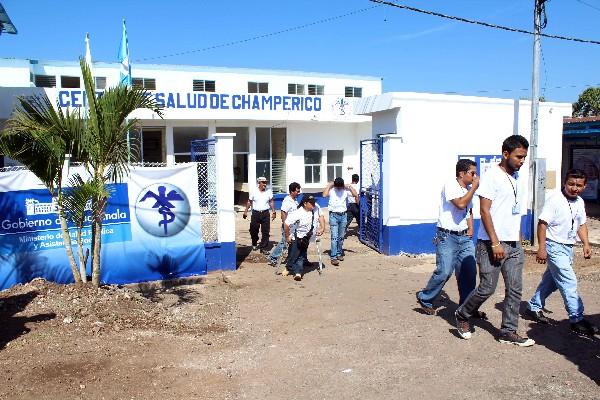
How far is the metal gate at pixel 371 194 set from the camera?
10484 mm

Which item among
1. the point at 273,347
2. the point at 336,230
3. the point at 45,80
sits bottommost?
the point at 273,347

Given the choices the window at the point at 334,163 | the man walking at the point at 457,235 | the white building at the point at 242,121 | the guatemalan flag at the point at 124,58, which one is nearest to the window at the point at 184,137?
the white building at the point at 242,121

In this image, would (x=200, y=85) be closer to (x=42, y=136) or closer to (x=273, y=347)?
(x=42, y=136)

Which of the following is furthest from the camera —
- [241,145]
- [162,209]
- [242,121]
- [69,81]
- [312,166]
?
[69,81]

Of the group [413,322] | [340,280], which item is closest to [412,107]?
[340,280]

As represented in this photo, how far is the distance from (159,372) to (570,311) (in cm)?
401

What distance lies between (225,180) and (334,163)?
44.5ft

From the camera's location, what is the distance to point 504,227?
195 inches

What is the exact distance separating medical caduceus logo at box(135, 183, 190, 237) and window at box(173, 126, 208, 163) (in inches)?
470

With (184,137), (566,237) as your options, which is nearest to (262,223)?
(566,237)

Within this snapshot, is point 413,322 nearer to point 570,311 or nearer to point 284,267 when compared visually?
point 570,311

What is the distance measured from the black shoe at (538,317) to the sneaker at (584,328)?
38 cm

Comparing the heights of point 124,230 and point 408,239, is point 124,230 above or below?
above

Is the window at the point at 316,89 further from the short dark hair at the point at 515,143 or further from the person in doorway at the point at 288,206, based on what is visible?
the short dark hair at the point at 515,143
